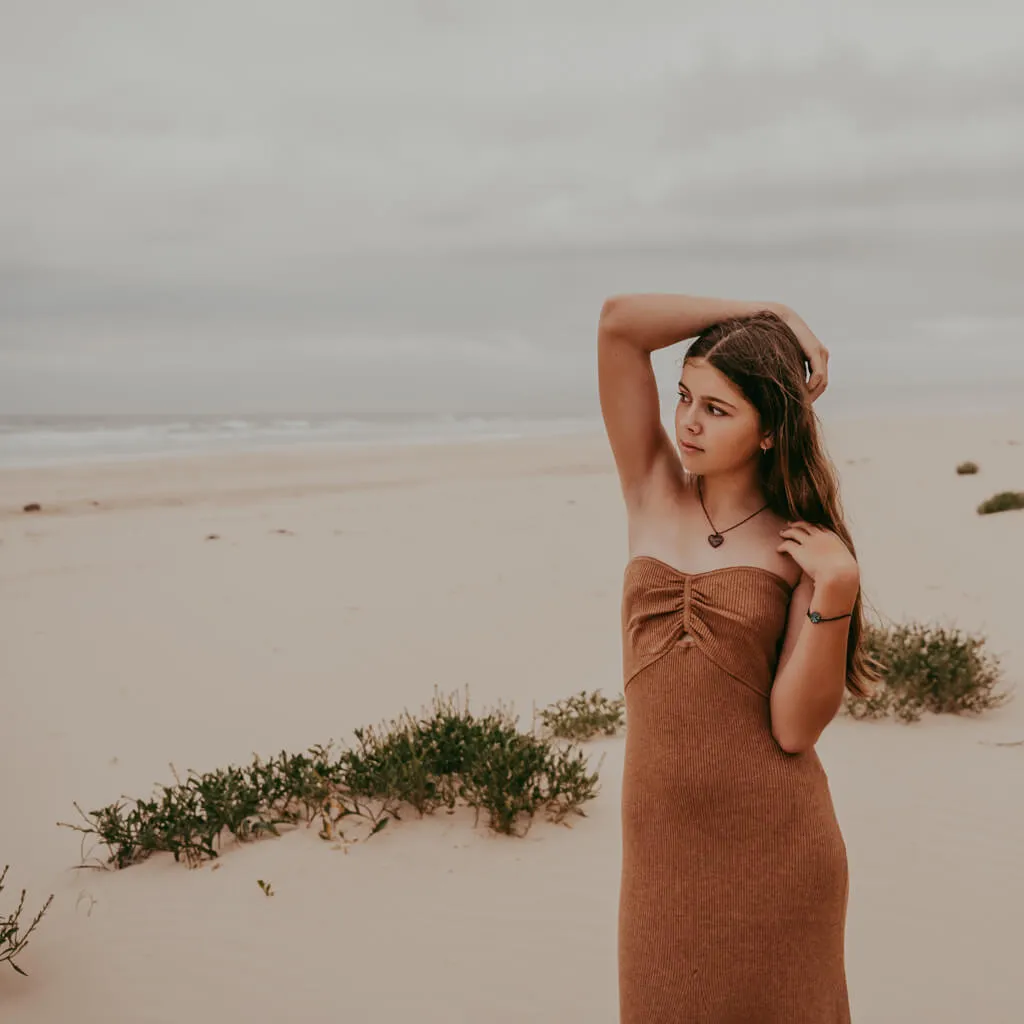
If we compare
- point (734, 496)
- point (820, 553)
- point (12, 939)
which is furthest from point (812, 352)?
point (12, 939)

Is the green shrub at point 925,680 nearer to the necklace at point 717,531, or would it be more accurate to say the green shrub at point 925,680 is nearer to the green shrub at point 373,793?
the green shrub at point 373,793

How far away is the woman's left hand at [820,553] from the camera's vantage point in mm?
2230

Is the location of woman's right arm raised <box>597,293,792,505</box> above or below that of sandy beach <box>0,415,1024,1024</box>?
above

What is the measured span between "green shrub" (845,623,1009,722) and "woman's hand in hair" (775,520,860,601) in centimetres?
490

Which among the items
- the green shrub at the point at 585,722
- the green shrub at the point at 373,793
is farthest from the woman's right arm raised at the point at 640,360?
the green shrub at the point at 585,722

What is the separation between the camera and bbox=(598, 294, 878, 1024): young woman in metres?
2.34

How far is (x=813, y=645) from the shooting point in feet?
7.38

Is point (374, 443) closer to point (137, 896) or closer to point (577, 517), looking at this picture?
point (577, 517)

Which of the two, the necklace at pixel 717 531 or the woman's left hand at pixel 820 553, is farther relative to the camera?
the necklace at pixel 717 531

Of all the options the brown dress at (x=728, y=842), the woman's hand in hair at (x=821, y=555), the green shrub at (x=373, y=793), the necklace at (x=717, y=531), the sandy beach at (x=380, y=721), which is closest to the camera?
the woman's hand in hair at (x=821, y=555)

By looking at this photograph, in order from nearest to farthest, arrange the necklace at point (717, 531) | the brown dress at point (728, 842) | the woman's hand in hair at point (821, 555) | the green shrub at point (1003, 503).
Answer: the woman's hand in hair at point (821, 555) < the brown dress at point (728, 842) < the necklace at point (717, 531) < the green shrub at point (1003, 503)

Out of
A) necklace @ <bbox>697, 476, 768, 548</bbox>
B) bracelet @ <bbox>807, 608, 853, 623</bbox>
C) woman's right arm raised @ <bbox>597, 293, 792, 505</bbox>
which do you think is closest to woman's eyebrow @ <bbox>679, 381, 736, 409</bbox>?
woman's right arm raised @ <bbox>597, 293, 792, 505</bbox>

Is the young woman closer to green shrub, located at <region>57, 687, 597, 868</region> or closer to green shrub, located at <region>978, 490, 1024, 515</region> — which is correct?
green shrub, located at <region>57, 687, 597, 868</region>

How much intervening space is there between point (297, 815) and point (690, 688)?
11.6 ft
